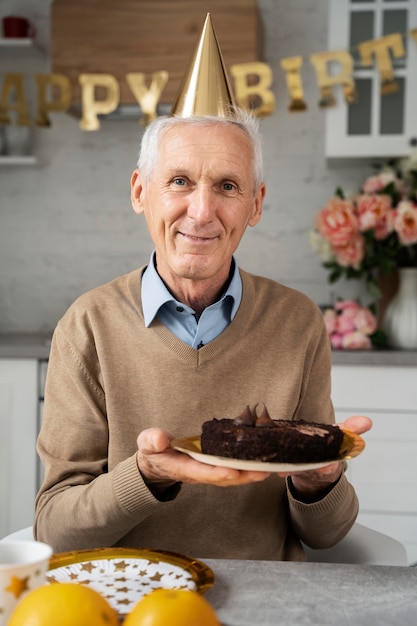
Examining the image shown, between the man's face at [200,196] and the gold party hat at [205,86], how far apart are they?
0.11ft

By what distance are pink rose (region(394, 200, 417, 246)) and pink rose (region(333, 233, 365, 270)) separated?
0.15 meters

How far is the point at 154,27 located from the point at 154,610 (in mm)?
2492

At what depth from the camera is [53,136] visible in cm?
321

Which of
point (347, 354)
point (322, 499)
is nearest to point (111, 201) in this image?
point (347, 354)

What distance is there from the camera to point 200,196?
134 cm

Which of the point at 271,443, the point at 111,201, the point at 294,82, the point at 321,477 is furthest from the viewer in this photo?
the point at 111,201

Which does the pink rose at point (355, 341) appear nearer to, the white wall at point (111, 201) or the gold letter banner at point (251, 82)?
the white wall at point (111, 201)

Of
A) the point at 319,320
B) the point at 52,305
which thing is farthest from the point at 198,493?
the point at 52,305

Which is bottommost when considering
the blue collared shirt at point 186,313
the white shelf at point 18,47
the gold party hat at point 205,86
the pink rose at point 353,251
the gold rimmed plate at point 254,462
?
the gold rimmed plate at point 254,462

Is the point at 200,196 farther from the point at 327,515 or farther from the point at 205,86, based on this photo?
the point at 327,515

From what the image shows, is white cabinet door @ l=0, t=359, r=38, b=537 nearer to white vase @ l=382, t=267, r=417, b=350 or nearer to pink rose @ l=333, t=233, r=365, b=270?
pink rose @ l=333, t=233, r=365, b=270

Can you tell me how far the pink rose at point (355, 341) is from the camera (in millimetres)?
2674

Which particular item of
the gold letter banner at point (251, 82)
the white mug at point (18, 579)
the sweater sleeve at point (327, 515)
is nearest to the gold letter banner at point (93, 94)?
the gold letter banner at point (251, 82)

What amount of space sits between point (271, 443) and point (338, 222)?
1770 millimetres
